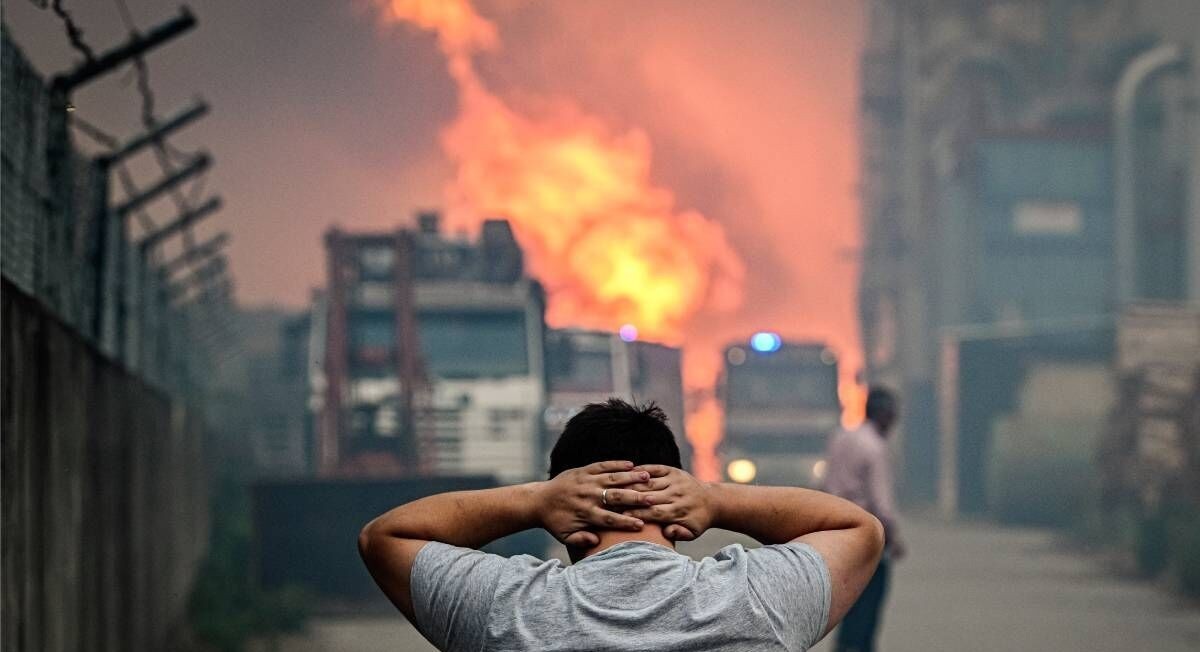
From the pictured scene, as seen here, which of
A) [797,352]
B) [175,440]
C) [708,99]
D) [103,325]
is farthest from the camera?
[708,99]

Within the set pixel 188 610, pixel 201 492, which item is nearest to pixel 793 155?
pixel 201 492

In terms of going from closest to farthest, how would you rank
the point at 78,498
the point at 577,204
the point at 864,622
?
1. the point at 78,498
2. the point at 864,622
3. the point at 577,204

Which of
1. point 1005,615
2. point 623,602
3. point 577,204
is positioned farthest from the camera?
point 577,204

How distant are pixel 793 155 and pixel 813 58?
34.9 ft

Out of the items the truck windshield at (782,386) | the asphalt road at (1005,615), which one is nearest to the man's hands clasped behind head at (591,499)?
the asphalt road at (1005,615)

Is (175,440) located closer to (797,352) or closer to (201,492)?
(201,492)

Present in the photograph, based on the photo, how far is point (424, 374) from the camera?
1934cm

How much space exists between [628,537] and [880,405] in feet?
25.0

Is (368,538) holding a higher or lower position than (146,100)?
lower

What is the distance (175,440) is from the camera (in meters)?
14.8

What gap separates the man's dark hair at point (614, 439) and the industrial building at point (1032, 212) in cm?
2561

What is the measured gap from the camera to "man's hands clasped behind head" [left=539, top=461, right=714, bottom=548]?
2920 mm

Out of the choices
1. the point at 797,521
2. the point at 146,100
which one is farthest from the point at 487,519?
the point at 146,100

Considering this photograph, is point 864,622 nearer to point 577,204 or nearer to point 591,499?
point 591,499
